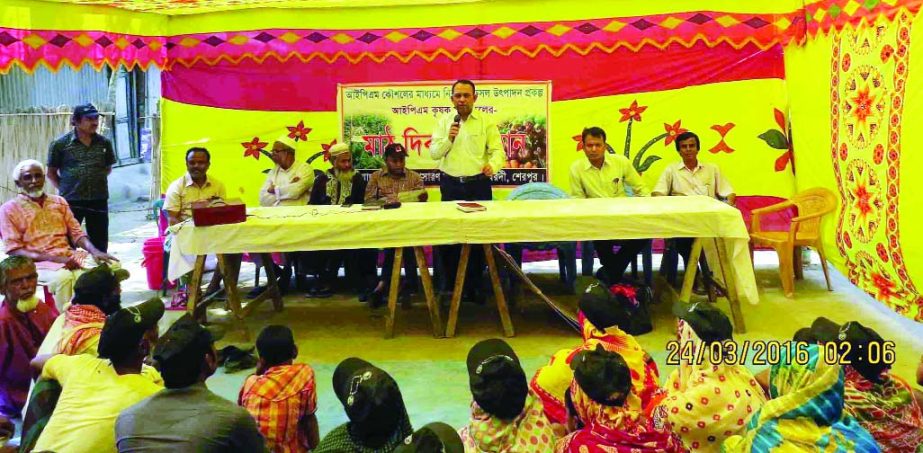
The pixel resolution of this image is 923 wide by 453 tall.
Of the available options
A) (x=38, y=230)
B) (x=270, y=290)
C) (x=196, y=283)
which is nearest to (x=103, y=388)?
(x=196, y=283)

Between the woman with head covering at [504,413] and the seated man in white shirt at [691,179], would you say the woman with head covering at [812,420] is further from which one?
the seated man in white shirt at [691,179]

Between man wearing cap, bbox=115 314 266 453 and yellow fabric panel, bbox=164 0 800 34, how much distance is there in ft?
17.6

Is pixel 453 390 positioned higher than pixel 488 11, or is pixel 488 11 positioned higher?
pixel 488 11

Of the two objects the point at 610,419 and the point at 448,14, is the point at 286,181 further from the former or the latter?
the point at 610,419

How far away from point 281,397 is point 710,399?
1.38m

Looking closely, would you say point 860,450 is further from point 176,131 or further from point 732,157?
point 176,131

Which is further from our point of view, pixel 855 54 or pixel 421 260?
pixel 855 54

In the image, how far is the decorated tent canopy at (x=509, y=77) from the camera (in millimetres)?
7156

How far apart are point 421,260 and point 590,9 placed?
3020 millimetres

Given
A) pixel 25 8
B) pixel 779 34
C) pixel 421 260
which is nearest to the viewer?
pixel 421 260

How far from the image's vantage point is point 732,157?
7.42 metres

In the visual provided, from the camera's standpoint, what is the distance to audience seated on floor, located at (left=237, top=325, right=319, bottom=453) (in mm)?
2982

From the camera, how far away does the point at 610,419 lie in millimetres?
2541

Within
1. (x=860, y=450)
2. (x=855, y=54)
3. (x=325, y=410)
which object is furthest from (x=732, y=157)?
(x=860, y=450)
